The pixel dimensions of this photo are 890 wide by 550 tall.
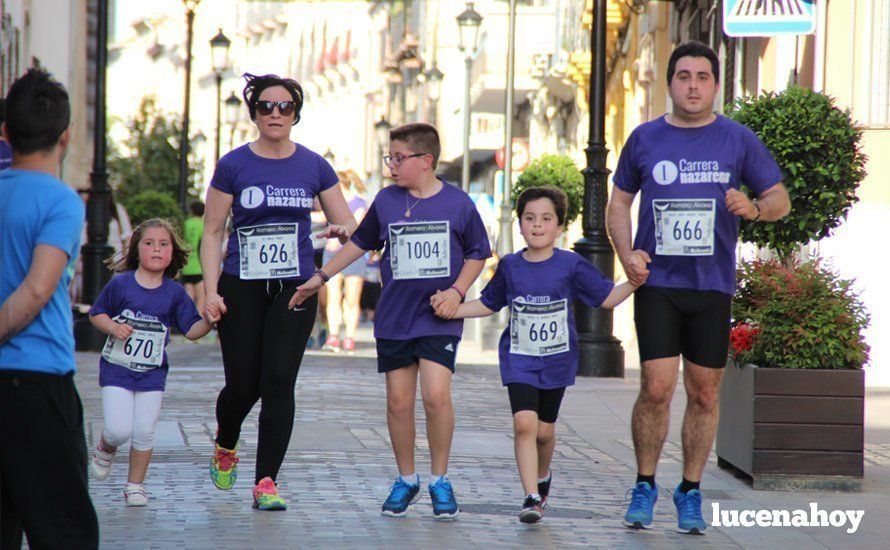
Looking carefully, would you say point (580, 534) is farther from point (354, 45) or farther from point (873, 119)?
point (354, 45)

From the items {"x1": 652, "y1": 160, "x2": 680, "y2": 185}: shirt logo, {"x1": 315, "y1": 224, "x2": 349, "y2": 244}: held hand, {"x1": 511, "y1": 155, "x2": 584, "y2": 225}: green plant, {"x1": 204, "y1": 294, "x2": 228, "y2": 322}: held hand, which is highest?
{"x1": 511, "y1": 155, "x2": 584, "y2": 225}: green plant

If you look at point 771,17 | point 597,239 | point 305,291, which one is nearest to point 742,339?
point 305,291

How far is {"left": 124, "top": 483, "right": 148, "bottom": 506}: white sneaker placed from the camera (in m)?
7.93

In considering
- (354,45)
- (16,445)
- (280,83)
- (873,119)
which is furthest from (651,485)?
(354,45)

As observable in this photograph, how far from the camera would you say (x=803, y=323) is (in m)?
8.93

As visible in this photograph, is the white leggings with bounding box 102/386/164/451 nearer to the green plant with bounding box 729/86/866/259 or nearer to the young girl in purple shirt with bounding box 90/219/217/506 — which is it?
the young girl in purple shirt with bounding box 90/219/217/506

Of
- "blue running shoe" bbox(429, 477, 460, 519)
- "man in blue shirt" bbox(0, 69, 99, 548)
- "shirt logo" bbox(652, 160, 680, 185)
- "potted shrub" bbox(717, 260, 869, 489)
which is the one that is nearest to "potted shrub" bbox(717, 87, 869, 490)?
"potted shrub" bbox(717, 260, 869, 489)

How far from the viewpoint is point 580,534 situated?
7.41 m

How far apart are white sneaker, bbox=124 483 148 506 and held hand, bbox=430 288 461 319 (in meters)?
1.54

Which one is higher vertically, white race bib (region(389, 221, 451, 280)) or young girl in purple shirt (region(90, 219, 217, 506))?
white race bib (region(389, 221, 451, 280))

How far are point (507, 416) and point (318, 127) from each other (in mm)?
106047

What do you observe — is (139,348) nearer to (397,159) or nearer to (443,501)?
(397,159)

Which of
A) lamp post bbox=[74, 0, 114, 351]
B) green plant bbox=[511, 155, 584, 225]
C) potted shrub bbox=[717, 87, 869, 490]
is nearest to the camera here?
potted shrub bbox=[717, 87, 869, 490]

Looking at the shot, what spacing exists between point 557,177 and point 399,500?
19.4 m
